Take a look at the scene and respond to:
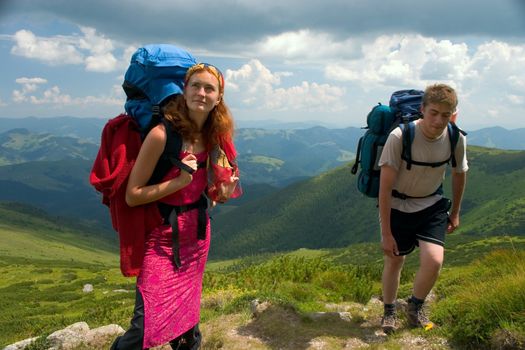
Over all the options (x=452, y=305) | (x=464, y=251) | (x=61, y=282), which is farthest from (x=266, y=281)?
(x=464, y=251)

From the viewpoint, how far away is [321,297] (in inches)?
373

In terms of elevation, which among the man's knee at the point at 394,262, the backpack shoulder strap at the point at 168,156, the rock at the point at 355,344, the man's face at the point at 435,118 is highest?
the man's face at the point at 435,118

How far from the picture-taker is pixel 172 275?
411 centimetres

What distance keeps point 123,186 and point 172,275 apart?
3.50 feet

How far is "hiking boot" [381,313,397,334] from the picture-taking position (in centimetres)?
604

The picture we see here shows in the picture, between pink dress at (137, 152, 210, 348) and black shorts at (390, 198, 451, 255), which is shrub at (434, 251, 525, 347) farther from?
pink dress at (137, 152, 210, 348)

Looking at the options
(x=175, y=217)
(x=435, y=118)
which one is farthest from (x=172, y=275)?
(x=435, y=118)

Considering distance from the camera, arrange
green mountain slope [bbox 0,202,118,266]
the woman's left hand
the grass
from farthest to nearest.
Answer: green mountain slope [bbox 0,202,118,266] < the grass < the woman's left hand

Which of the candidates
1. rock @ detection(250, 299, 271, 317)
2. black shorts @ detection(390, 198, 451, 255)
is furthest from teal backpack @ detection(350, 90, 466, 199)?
rock @ detection(250, 299, 271, 317)

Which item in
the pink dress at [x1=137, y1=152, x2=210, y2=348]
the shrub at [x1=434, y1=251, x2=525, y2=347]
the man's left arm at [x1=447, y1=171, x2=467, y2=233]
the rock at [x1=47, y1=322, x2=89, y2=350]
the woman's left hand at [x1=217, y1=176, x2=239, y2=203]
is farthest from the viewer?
the rock at [x1=47, y1=322, x2=89, y2=350]

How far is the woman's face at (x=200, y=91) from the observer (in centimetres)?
380

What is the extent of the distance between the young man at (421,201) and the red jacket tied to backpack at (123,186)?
3113 mm

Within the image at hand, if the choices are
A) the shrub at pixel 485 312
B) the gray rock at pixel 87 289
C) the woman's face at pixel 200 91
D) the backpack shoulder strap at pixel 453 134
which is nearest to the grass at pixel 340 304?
the shrub at pixel 485 312

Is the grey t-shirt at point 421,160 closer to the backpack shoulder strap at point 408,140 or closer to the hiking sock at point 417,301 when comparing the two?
the backpack shoulder strap at point 408,140
